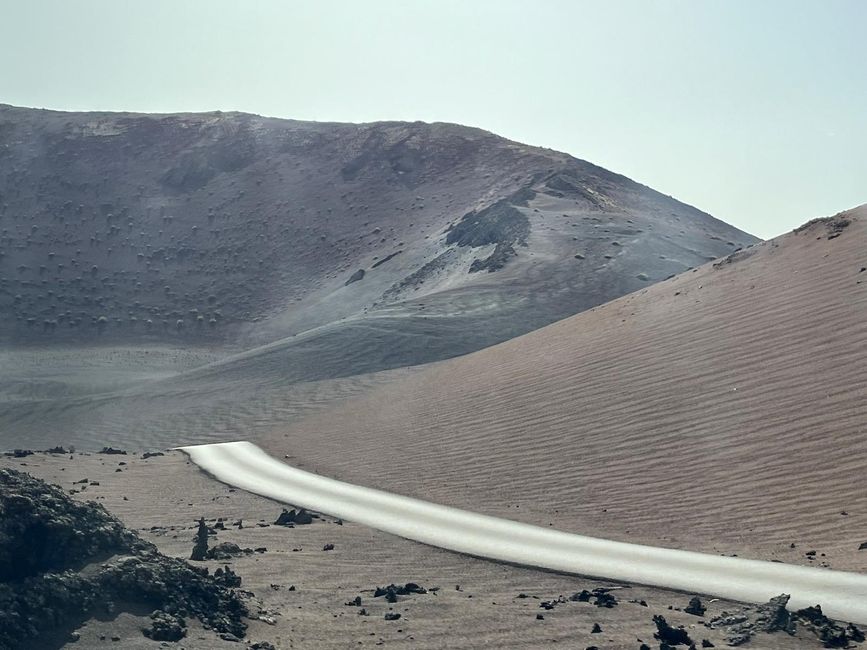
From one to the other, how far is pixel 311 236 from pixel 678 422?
57823 mm

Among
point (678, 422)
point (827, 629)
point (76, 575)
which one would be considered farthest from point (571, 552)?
point (76, 575)

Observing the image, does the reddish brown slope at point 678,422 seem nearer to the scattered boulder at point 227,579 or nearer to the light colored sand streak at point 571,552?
the light colored sand streak at point 571,552

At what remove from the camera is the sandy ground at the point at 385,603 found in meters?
9.52

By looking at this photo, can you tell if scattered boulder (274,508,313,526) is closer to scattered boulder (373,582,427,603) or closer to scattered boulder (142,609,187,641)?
scattered boulder (373,582,427,603)

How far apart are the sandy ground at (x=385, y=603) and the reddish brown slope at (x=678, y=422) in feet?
8.88

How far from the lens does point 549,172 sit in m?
71.9

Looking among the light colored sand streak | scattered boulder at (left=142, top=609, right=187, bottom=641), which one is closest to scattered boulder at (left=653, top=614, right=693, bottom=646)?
the light colored sand streak

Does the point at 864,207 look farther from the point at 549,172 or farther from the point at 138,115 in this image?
the point at 138,115

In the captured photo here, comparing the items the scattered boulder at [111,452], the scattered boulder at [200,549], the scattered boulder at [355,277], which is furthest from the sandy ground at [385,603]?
the scattered boulder at [355,277]

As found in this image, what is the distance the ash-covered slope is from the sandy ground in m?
23.9

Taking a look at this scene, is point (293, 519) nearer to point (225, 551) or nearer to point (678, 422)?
point (225, 551)

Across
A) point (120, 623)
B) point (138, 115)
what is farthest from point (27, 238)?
point (120, 623)

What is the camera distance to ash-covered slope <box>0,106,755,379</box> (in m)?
48.0

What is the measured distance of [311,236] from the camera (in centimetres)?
7481
